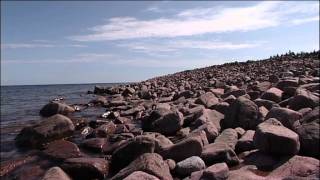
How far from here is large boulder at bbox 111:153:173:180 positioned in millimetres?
5730

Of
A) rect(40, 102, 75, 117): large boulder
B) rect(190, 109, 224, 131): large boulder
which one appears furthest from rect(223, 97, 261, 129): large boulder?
rect(40, 102, 75, 117): large boulder

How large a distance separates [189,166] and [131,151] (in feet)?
4.14

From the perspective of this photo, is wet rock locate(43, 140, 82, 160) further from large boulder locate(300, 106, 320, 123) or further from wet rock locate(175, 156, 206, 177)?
large boulder locate(300, 106, 320, 123)

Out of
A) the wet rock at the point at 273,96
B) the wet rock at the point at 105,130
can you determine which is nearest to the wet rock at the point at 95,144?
the wet rock at the point at 105,130

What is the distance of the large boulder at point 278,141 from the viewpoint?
20.0 feet

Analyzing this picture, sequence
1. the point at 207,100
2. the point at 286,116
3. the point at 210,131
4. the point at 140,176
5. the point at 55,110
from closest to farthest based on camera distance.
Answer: the point at 140,176 → the point at 286,116 → the point at 210,131 → the point at 207,100 → the point at 55,110

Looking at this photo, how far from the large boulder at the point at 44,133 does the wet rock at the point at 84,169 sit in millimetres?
3170

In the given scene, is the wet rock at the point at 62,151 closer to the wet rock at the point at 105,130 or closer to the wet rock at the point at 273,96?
the wet rock at the point at 105,130

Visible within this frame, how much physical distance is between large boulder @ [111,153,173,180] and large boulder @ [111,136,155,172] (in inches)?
32.2

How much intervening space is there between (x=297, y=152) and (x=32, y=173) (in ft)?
15.1

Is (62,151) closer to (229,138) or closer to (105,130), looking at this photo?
(105,130)

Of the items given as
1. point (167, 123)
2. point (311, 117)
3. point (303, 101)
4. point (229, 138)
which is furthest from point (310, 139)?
point (167, 123)

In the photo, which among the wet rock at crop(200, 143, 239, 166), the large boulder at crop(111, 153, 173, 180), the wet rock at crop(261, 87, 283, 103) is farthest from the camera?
the wet rock at crop(261, 87, 283, 103)

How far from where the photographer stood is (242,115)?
8445 millimetres
